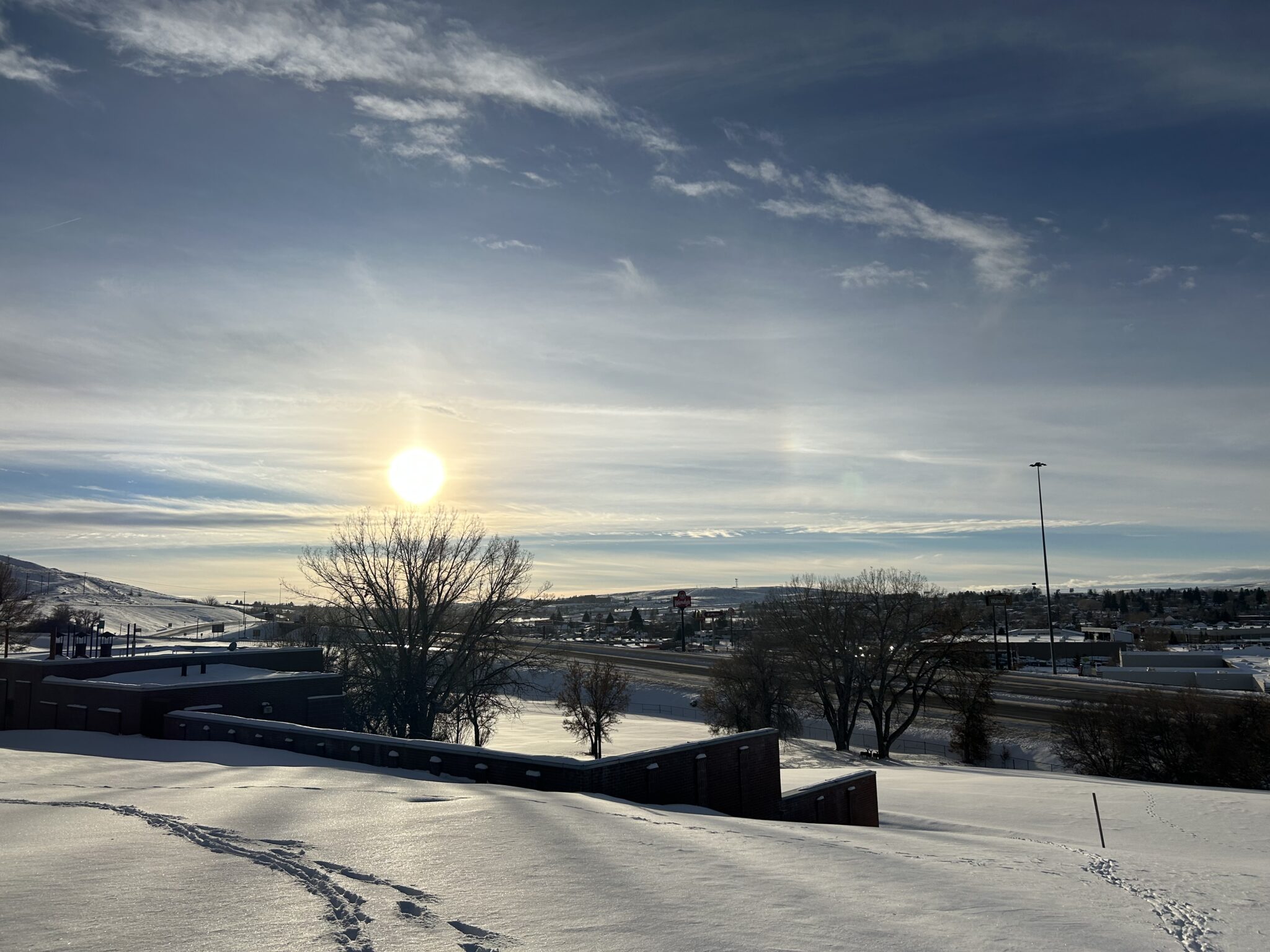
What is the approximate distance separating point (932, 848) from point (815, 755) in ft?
104

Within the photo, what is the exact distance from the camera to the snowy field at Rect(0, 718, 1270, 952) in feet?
25.8

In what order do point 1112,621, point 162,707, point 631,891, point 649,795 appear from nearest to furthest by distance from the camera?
1. point 631,891
2. point 649,795
3. point 162,707
4. point 1112,621

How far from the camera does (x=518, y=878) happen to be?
9641mm

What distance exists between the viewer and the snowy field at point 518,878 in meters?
7.85

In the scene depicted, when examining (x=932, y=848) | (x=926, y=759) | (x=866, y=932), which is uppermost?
(x=866, y=932)

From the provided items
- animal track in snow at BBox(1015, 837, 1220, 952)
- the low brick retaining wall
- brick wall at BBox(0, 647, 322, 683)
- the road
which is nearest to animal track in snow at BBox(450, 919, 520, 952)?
animal track in snow at BBox(1015, 837, 1220, 952)

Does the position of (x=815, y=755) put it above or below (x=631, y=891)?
below

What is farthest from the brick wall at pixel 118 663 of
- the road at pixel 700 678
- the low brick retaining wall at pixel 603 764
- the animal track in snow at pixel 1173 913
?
the animal track in snow at pixel 1173 913

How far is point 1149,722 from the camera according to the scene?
143ft

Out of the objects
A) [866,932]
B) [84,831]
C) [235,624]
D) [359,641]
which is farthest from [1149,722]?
[235,624]

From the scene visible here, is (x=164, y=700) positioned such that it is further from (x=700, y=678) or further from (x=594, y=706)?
(x=700, y=678)

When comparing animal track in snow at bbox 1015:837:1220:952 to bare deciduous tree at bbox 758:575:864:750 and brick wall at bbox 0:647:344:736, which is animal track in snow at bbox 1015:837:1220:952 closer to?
brick wall at bbox 0:647:344:736

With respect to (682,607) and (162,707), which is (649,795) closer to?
(162,707)

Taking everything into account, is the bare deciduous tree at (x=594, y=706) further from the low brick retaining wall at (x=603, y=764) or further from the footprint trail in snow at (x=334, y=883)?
the footprint trail in snow at (x=334, y=883)
